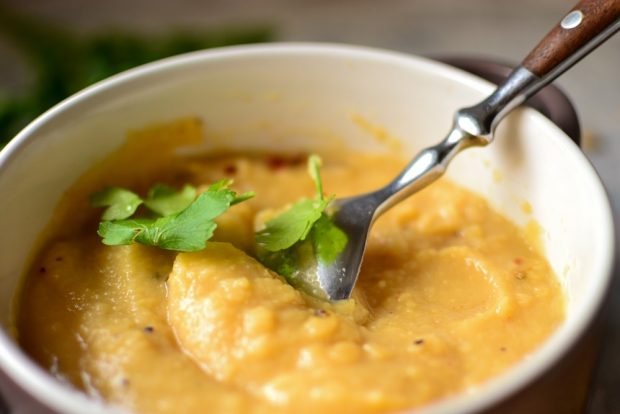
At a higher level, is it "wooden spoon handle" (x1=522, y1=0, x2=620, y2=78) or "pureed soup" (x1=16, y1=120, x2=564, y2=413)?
"wooden spoon handle" (x1=522, y1=0, x2=620, y2=78)

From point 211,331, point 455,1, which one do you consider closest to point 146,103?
point 211,331

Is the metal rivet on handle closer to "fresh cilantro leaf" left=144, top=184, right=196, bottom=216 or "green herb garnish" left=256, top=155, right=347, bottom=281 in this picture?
"green herb garnish" left=256, top=155, right=347, bottom=281

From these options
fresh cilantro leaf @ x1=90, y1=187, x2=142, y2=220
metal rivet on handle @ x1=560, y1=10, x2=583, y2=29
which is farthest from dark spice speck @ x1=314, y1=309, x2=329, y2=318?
metal rivet on handle @ x1=560, y1=10, x2=583, y2=29

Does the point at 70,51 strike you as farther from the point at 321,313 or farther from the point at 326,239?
the point at 321,313

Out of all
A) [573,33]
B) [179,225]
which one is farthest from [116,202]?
[573,33]

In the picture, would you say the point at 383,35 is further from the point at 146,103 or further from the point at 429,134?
the point at 146,103
